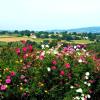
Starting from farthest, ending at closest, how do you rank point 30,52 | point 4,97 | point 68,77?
point 30,52 → point 68,77 → point 4,97

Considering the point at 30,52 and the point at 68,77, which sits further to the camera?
the point at 30,52

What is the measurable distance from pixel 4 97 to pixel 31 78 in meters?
0.72

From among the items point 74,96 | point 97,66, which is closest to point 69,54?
point 97,66

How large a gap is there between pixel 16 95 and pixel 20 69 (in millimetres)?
627

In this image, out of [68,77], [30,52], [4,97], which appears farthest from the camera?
[30,52]

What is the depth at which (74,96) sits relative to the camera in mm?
8680

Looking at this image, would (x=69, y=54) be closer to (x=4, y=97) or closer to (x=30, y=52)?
(x=30, y=52)

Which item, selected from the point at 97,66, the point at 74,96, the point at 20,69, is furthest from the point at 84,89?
the point at 20,69

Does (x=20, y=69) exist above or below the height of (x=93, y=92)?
above

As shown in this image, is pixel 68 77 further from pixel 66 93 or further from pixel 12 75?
pixel 12 75

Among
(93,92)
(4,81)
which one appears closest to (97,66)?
(93,92)

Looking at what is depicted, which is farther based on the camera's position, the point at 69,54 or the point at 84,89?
the point at 69,54

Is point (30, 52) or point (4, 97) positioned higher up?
point (30, 52)

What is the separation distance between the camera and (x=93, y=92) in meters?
9.20
